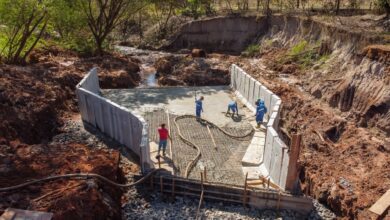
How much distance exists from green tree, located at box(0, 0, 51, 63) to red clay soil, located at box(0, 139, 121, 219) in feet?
36.3

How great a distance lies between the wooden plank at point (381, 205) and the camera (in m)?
8.94

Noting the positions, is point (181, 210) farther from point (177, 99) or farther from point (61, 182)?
point (177, 99)

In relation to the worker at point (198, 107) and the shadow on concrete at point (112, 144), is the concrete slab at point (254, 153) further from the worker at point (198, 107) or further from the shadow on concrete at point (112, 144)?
the shadow on concrete at point (112, 144)

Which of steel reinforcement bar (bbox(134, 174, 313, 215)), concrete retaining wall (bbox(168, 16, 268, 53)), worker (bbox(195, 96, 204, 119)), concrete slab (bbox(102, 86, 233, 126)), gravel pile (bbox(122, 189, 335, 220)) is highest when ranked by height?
→ concrete retaining wall (bbox(168, 16, 268, 53))

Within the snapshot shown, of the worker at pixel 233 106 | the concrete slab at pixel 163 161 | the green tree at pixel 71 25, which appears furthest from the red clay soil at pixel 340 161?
the green tree at pixel 71 25

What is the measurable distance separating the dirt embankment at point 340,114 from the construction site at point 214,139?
0.05 m

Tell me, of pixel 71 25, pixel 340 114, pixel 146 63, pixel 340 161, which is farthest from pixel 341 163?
pixel 71 25

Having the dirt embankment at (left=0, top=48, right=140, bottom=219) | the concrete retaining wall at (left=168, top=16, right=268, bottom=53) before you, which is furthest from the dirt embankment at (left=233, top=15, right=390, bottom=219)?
the concrete retaining wall at (left=168, top=16, right=268, bottom=53)

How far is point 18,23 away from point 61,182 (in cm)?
1477

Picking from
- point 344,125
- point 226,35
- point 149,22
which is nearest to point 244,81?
point 344,125

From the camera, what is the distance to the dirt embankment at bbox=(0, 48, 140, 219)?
316 inches

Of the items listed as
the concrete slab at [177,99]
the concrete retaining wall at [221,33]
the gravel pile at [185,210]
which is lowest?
the gravel pile at [185,210]

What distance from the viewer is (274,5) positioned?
1377 inches

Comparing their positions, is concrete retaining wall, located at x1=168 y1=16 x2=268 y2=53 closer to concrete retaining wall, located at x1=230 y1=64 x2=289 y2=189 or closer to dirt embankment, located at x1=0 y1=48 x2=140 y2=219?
concrete retaining wall, located at x1=230 y1=64 x2=289 y2=189
